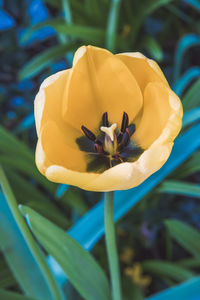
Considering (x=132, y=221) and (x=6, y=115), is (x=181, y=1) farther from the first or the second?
(x=132, y=221)

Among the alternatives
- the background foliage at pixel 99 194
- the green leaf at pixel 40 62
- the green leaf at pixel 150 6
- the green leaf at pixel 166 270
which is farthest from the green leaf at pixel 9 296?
the green leaf at pixel 150 6

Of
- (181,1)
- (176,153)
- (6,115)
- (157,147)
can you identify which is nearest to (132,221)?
(176,153)

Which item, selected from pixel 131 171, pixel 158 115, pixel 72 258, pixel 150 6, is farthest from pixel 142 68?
pixel 150 6

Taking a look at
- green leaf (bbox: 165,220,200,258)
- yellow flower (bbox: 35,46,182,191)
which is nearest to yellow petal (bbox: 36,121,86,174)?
yellow flower (bbox: 35,46,182,191)

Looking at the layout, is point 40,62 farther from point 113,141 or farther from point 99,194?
point 113,141

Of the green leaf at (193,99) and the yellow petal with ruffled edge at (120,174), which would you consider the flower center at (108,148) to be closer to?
the yellow petal with ruffled edge at (120,174)

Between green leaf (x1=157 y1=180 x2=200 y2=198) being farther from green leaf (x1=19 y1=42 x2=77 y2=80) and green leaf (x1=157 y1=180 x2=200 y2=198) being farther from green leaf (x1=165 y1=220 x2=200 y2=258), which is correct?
green leaf (x1=19 y1=42 x2=77 y2=80)
